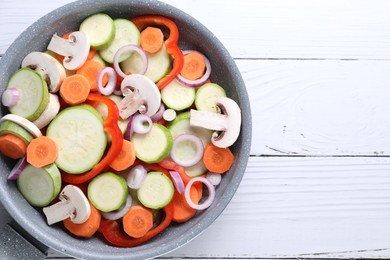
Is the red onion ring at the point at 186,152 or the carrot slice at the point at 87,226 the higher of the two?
the red onion ring at the point at 186,152

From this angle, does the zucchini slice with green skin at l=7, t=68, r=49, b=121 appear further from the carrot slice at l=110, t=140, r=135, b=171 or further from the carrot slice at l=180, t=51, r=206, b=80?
the carrot slice at l=180, t=51, r=206, b=80

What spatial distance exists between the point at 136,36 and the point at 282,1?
34cm

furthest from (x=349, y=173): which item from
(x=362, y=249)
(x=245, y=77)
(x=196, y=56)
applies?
(x=196, y=56)

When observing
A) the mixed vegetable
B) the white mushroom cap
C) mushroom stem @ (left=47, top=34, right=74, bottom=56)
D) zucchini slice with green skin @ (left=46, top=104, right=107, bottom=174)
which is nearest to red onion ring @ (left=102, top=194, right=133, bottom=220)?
the mixed vegetable

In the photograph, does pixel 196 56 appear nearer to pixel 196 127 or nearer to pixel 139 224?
pixel 196 127

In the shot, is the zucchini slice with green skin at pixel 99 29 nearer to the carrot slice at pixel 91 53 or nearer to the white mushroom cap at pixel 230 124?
the carrot slice at pixel 91 53

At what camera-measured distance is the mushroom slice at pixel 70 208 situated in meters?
1.21

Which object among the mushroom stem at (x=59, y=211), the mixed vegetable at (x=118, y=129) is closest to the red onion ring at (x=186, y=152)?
the mixed vegetable at (x=118, y=129)

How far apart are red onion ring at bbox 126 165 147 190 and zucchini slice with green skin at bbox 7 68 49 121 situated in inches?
8.0

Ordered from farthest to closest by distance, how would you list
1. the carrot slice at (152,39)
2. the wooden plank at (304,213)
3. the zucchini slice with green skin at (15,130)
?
the wooden plank at (304,213), the carrot slice at (152,39), the zucchini slice with green skin at (15,130)

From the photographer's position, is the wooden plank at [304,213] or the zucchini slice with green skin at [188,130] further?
the wooden plank at [304,213]

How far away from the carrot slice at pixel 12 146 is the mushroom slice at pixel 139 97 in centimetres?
19

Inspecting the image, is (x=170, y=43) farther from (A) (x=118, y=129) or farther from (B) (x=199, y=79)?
(A) (x=118, y=129)

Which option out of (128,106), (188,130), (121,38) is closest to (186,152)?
(188,130)
